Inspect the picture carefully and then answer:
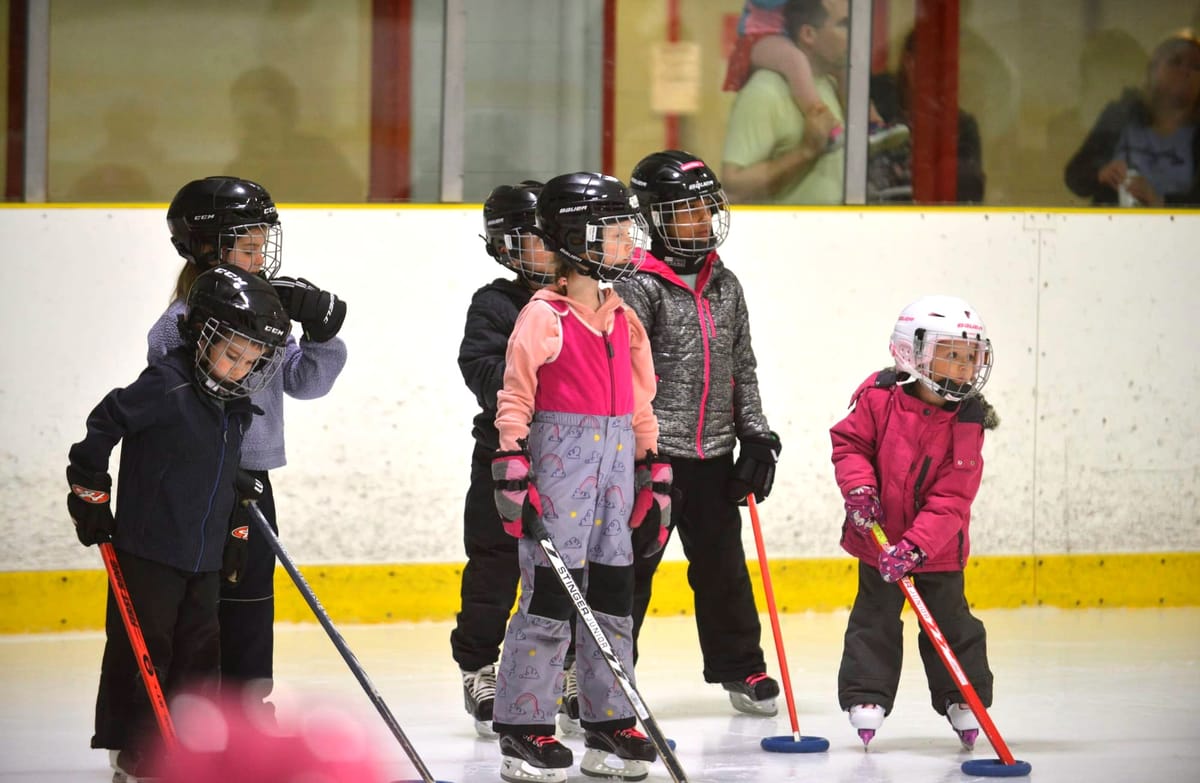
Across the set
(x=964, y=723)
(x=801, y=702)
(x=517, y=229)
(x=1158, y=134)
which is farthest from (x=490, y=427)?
(x=1158, y=134)

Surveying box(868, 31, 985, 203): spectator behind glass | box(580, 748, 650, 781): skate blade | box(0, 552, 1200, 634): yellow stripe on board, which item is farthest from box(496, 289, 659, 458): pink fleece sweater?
box(868, 31, 985, 203): spectator behind glass

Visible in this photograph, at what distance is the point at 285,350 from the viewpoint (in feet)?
11.2

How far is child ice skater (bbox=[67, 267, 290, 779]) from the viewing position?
3115 mm

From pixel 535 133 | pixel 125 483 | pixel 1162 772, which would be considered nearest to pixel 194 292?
pixel 125 483

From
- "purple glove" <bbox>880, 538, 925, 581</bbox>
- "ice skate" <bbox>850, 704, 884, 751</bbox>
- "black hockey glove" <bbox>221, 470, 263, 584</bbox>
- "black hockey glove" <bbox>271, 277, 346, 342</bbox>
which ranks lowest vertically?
"ice skate" <bbox>850, 704, 884, 751</bbox>

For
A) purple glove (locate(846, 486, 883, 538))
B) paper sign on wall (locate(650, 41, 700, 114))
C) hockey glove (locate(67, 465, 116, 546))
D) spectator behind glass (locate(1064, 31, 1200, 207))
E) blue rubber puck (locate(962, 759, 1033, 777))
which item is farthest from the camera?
spectator behind glass (locate(1064, 31, 1200, 207))

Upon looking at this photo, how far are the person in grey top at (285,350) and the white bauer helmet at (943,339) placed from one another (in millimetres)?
1263

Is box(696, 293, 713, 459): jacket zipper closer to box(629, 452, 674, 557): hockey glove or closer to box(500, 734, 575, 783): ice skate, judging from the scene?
box(629, 452, 674, 557): hockey glove

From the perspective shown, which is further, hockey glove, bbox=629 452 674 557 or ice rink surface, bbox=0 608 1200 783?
ice rink surface, bbox=0 608 1200 783

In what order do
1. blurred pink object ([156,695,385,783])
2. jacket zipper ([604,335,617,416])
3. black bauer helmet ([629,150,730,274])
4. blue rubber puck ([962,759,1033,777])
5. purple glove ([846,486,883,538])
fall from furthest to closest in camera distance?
black bauer helmet ([629,150,730,274]) < purple glove ([846,486,883,538]) < blue rubber puck ([962,759,1033,777]) < jacket zipper ([604,335,617,416]) < blurred pink object ([156,695,385,783])

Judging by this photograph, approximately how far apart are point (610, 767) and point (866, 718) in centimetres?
64

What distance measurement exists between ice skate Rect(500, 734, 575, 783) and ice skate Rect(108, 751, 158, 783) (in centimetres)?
72

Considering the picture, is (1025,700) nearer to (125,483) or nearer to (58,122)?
(125,483)

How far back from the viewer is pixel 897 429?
380cm
